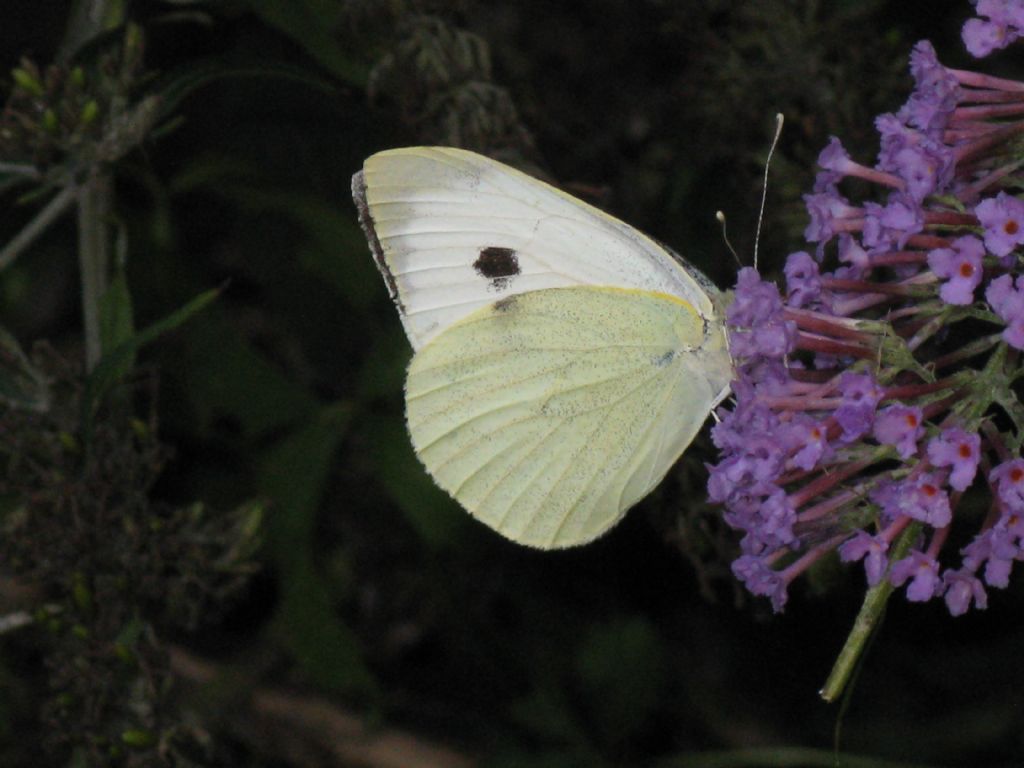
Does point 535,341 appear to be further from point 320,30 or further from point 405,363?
point 320,30

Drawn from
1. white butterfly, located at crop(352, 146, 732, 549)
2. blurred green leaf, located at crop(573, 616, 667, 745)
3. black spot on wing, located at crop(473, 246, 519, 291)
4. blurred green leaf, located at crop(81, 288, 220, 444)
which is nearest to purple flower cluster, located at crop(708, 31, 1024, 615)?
white butterfly, located at crop(352, 146, 732, 549)

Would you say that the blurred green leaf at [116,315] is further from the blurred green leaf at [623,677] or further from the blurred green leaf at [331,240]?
the blurred green leaf at [623,677]

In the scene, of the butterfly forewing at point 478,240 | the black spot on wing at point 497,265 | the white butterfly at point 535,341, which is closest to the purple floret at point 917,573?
the white butterfly at point 535,341

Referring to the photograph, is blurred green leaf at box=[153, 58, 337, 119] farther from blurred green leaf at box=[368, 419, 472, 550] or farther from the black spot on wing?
blurred green leaf at box=[368, 419, 472, 550]

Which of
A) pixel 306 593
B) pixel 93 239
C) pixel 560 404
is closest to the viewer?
pixel 560 404

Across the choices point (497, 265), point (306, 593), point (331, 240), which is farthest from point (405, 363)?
point (497, 265)
